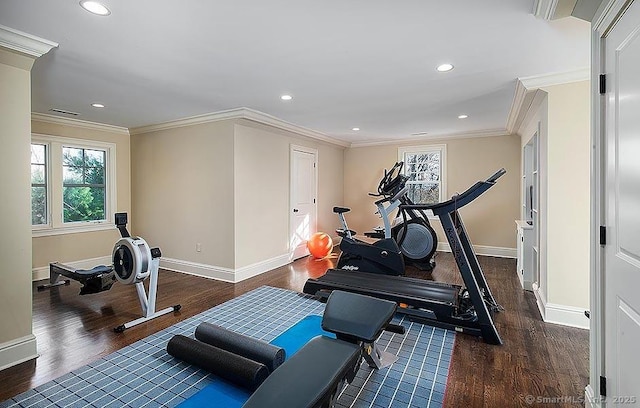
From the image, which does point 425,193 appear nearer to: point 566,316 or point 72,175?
point 566,316

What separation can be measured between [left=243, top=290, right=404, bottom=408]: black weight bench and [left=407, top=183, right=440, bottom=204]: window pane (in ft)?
16.2

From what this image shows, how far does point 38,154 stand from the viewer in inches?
184

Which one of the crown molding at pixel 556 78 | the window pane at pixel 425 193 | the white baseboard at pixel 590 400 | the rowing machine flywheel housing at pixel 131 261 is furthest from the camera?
the window pane at pixel 425 193

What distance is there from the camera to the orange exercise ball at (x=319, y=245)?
589cm

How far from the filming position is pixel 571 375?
2189mm

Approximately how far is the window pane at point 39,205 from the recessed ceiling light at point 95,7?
3.97 meters

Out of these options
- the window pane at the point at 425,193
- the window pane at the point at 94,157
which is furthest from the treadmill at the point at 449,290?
the window pane at the point at 94,157

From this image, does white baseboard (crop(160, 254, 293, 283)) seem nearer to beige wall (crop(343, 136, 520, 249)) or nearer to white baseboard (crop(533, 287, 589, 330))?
beige wall (crop(343, 136, 520, 249))

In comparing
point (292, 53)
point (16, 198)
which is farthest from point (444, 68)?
point (16, 198)

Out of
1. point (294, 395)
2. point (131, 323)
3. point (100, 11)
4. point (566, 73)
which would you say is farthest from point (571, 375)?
point (100, 11)

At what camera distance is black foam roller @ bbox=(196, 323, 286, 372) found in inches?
81.9

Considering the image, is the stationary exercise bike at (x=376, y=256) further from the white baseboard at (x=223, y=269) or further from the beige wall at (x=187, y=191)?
the beige wall at (x=187, y=191)

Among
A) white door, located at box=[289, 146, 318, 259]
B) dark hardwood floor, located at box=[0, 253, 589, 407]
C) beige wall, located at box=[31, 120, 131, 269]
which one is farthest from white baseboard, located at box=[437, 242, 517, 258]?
beige wall, located at box=[31, 120, 131, 269]

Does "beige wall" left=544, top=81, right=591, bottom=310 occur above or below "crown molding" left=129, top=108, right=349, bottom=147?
below
